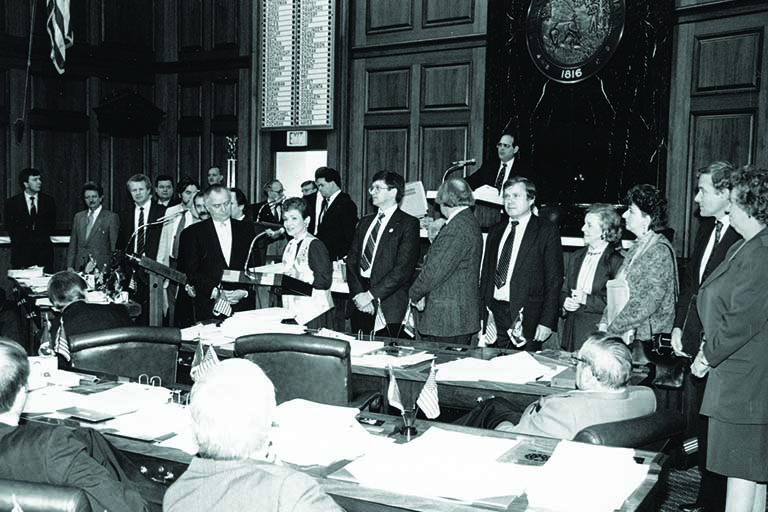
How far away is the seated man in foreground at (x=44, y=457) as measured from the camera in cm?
186

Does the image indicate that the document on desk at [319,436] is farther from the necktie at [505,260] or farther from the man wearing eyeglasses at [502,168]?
the man wearing eyeglasses at [502,168]

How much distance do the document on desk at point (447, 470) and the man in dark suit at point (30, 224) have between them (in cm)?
719

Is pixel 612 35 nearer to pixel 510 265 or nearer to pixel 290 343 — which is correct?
pixel 510 265

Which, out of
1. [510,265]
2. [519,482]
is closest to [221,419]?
[519,482]

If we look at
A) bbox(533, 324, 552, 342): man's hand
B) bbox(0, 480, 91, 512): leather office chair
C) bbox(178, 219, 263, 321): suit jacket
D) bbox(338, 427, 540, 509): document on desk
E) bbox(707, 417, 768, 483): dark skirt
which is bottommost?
bbox(707, 417, 768, 483): dark skirt

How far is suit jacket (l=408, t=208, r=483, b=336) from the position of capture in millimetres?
4758

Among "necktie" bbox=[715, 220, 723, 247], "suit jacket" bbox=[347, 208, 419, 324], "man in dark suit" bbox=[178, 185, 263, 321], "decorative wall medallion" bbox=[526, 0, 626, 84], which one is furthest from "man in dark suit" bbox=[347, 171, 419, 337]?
"decorative wall medallion" bbox=[526, 0, 626, 84]

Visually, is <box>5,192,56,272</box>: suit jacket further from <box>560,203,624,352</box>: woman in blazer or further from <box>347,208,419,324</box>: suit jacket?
<box>560,203,624,352</box>: woman in blazer

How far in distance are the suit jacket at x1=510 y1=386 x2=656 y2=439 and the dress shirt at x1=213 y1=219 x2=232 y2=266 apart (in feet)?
10.8

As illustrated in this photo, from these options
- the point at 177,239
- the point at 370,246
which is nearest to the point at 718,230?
the point at 370,246

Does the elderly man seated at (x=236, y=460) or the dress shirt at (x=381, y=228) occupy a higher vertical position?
the dress shirt at (x=381, y=228)

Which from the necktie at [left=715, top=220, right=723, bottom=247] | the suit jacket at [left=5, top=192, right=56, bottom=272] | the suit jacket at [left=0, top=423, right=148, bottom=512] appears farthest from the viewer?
the suit jacket at [left=5, top=192, right=56, bottom=272]

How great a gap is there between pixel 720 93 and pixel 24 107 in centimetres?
763

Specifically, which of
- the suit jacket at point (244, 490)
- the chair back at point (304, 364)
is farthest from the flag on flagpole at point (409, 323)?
the suit jacket at point (244, 490)
